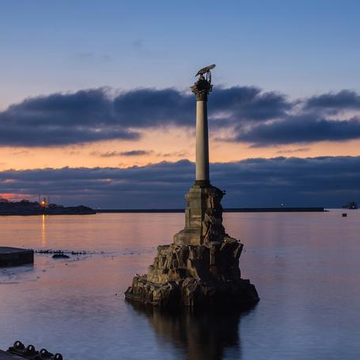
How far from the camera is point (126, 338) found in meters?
31.5

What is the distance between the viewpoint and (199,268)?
3828 centimetres

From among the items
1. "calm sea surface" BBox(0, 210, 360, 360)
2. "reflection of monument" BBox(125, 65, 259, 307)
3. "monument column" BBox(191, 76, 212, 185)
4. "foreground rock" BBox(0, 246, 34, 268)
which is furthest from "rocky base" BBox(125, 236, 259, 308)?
"foreground rock" BBox(0, 246, 34, 268)

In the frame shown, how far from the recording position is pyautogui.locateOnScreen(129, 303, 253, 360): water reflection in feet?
93.4

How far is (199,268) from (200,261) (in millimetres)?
441

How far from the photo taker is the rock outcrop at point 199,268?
3769 cm

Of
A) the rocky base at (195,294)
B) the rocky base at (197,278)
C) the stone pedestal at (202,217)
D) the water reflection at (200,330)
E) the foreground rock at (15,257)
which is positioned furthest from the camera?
the foreground rock at (15,257)

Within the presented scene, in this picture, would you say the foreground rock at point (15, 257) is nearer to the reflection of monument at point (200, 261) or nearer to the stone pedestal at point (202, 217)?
the reflection of monument at point (200, 261)

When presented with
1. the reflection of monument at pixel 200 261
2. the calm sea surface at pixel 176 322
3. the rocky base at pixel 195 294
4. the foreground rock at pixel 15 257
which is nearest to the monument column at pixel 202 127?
the reflection of monument at pixel 200 261

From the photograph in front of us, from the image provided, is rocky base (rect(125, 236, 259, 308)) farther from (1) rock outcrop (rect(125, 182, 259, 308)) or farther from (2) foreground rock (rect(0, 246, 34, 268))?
(2) foreground rock (rect(0, 246, 34, 268))

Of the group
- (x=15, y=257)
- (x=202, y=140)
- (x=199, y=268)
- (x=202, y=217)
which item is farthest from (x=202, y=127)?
(x=15, y=257)

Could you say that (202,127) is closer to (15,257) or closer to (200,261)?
(200,261)

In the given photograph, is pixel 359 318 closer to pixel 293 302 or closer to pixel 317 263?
A: pixel 293 302

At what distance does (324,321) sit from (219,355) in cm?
1017

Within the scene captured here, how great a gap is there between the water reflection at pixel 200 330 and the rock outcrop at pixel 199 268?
1199 mm
